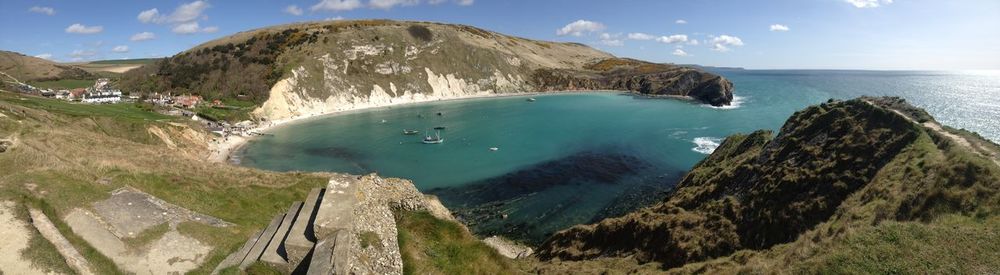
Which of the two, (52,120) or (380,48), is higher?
(380,48)

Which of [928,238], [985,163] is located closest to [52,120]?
[928,238]

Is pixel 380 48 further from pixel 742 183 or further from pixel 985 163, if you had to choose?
pixel 985 163

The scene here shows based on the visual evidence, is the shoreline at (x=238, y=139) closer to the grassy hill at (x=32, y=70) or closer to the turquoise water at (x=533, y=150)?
the turquoise water at (x=533, y=150)

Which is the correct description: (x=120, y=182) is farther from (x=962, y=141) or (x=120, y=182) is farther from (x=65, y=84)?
(x=65, y=84)

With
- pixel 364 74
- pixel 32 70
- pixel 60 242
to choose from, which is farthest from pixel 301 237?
pixel 32 70

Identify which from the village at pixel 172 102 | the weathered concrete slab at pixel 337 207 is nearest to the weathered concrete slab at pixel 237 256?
the weathered concrete slab at pixel 337 207

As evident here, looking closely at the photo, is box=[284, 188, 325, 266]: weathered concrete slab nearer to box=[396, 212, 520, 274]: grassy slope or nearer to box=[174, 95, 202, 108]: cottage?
box=[396, 212, 520, 274]: grassy slope
